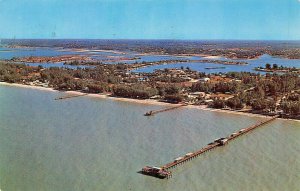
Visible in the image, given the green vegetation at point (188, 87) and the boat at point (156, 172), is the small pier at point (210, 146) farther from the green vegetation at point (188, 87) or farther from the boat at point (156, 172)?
the green vegetation at point (188, 87)

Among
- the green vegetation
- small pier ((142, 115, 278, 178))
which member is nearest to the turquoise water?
small pier ((142, 115, 278, 178))

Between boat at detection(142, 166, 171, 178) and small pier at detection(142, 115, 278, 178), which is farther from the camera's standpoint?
small pier at detection(142, 115, 278, 178)

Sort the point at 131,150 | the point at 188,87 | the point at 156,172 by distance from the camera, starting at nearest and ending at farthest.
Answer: the point at 156,172, the point at 131,150, the point at 188,87

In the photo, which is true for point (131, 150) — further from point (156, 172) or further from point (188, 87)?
point (188, 87)

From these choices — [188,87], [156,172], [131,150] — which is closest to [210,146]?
[131,150]

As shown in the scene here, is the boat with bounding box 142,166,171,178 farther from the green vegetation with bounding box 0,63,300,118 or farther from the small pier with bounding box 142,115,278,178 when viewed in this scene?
the green vegetation with bounding box 0,63,300,118

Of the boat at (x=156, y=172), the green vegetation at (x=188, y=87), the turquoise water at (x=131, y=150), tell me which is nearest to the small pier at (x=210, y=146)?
the boat at (x=156, y=172)

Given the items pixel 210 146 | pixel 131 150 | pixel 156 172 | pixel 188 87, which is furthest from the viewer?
pixel 188 87

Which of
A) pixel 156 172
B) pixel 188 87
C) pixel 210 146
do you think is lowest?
pixel 156 172

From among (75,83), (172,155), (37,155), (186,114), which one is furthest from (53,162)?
(75,83)
